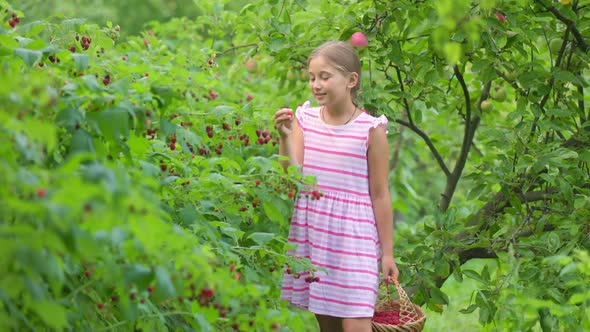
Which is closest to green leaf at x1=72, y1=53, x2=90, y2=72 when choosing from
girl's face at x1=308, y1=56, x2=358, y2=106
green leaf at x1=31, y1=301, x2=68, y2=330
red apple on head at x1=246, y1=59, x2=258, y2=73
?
green leaf at x1=31, y1=301, x2=68, y2=330

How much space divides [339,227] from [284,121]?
16.5 inches

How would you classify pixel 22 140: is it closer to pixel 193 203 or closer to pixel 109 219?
pixel 109 219

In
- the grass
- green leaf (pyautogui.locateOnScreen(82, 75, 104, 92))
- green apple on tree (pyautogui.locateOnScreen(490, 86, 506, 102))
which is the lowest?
the grass

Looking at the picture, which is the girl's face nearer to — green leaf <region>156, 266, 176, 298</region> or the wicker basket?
the wicker basket

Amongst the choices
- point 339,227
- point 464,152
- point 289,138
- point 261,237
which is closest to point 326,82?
point 289,138

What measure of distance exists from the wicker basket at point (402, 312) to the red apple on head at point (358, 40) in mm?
974

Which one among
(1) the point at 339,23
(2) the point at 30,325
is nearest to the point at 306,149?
(1) the point at 339,23

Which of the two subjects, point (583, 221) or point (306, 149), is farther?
point (583, 221)

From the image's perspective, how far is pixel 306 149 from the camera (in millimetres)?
3324

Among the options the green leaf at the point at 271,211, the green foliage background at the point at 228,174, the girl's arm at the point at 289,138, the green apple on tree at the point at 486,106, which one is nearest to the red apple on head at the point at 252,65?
the green foliage background at the point at 228,174

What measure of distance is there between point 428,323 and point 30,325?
3.62 metres

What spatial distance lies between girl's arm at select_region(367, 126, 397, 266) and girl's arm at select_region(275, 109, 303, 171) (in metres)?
0.26

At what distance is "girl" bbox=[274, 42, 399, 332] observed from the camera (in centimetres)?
320

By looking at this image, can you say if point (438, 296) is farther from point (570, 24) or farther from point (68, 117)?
point (68, 117)
